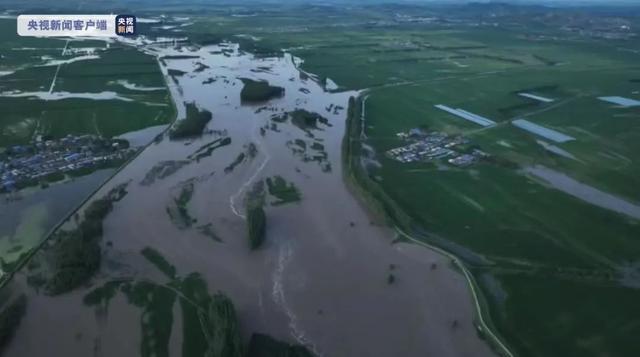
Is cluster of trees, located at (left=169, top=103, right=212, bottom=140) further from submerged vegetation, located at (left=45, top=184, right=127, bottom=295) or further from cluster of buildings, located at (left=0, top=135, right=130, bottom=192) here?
submerged vegetation, located at (left=45, top=184, right=127, bottom=295)

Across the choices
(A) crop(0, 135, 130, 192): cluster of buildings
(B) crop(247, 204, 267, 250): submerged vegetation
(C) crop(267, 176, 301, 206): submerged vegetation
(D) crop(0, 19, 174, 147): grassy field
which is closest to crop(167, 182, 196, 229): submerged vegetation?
(B) crop(247, 204, 267, 250): submerged vegetation

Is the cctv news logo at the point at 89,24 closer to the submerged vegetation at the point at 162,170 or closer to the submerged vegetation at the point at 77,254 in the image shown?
the submerged vegetation at the point at 162,170

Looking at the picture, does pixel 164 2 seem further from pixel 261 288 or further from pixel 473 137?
pixel 261 288

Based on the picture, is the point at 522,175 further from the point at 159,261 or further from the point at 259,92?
the point at 259,92

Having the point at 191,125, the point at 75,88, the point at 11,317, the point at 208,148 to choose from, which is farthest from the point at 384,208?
the point at 75,88

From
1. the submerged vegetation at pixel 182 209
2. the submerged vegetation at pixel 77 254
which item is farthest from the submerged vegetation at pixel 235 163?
the submerged vegetation at pixel 77 254

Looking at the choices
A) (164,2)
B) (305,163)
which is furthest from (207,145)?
(164,2)
